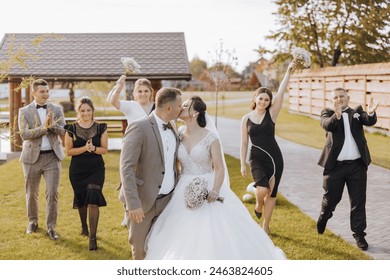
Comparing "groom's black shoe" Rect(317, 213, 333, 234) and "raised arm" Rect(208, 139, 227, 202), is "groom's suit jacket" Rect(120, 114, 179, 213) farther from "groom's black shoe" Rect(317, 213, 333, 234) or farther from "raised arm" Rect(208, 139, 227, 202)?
"groom's black shoe" Rect(317, 213, 333, 234)

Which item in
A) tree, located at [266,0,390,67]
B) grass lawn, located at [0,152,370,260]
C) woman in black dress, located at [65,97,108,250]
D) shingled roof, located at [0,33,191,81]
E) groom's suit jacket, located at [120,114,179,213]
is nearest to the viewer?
groom's suit jacket, located at [120,114,179,213]

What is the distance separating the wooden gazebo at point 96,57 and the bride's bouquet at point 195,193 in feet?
35.7

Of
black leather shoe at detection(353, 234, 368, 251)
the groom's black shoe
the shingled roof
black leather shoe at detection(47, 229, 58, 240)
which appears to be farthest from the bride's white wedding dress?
the shingled roof

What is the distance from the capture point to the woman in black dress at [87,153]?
6.01m

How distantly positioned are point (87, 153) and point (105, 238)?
1.14 meters

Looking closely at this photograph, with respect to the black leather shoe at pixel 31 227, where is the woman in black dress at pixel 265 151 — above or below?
above

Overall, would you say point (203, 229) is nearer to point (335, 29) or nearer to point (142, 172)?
point (142, 172)

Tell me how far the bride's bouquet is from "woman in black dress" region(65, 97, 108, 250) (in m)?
1.95

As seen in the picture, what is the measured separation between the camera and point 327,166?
604cm

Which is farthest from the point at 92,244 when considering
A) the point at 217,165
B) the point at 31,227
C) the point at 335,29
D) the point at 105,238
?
the point at 335,29

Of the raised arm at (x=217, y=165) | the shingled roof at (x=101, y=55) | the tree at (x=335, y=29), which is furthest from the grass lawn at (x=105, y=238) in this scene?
the shingled roof at (x=101, y=55)

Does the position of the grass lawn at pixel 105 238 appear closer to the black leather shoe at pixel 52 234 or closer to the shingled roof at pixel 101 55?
the black leather shoe at pixel 52 234

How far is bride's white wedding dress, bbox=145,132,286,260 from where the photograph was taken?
4.22 meters
